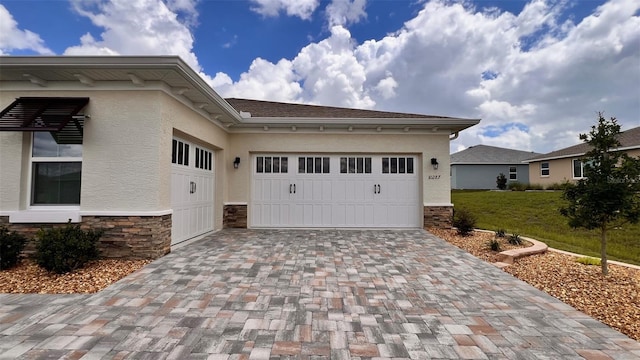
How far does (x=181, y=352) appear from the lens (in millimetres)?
2342

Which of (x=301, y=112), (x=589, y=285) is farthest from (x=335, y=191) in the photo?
(x=589, y=285)

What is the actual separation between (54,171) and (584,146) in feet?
89.9

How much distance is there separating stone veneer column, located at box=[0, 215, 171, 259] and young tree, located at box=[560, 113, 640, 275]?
740 cm

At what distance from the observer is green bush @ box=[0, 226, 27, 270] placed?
442cm

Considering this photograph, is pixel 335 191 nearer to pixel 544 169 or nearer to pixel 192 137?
pixel 192 137

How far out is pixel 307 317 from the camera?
2998 millimetres

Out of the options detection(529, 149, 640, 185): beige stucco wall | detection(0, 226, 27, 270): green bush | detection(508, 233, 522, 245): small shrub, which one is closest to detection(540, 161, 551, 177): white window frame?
detection(529, 149, 640, 185): beige stucco wall

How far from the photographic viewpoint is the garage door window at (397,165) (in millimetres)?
8945

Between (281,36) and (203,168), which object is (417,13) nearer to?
(281,36)

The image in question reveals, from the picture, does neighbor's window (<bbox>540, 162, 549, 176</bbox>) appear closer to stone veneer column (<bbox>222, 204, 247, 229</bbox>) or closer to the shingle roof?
the shingle roof

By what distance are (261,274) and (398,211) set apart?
5780mm

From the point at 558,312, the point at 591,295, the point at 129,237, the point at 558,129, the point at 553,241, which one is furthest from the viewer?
the point at 558,129

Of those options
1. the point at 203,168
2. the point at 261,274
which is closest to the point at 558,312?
the point at 261,274

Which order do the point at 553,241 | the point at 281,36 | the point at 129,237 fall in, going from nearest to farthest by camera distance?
the point at 129,237
the point at 553,241
the point at 281,36
